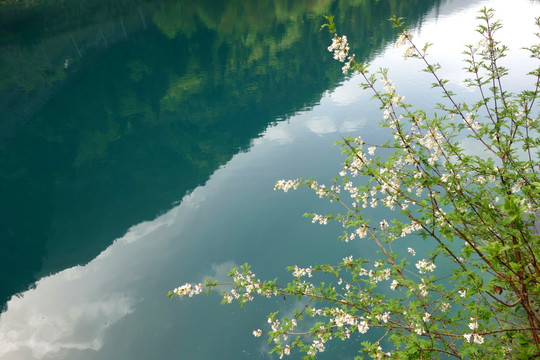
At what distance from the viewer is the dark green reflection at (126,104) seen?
26781 millimetres

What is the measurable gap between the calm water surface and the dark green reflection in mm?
264

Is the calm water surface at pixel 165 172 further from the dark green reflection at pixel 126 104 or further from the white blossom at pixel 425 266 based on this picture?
the white blossom at pixel 425 266

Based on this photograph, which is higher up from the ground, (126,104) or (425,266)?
(425,266)

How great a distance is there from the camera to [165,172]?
110 ft

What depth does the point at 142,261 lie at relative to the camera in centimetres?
1981

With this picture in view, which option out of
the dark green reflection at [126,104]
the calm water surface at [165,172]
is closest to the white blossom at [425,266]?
the calm water surface at [165,172]

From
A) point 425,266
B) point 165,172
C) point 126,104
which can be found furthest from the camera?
point 126,104

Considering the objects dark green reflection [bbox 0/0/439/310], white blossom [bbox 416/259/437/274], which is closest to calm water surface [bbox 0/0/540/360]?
dark green reflection [bbox 0/0/439/310]

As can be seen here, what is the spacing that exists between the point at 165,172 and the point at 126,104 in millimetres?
21063

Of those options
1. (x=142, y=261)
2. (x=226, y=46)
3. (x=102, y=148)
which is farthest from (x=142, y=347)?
(x=226, y=46)

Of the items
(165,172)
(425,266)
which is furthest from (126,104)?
(425,266)

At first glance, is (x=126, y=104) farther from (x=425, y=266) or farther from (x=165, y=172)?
(x=425, y=266)

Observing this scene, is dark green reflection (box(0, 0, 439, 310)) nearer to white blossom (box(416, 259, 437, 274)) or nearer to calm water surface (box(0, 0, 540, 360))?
calm water surface (box(0, 0, 540, 360))

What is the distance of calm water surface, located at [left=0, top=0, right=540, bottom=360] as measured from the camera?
52.5 feet
